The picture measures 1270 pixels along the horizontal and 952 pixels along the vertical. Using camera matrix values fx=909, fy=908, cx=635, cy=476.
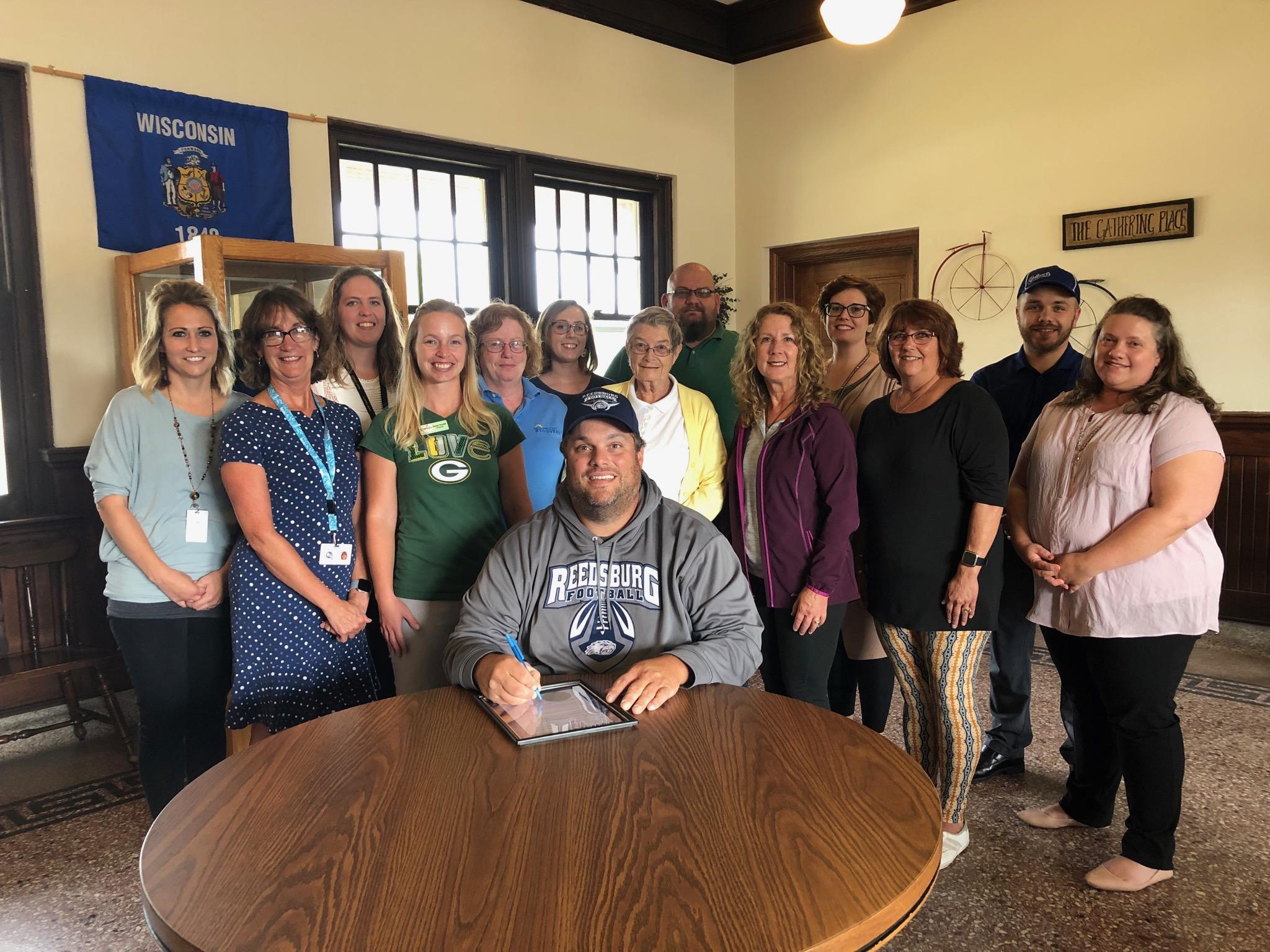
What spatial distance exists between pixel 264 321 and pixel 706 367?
5.55 ft

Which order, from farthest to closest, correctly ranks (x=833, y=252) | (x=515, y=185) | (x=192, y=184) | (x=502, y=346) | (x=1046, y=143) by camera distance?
(x=833, y=252)
(x=515, y=185)
(x=1046, y=143)
(x=192, y=184)
(x=502, y=346)

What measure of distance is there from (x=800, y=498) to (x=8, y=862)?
2309 millimetres

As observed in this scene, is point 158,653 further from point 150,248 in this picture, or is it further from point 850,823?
point 150,248

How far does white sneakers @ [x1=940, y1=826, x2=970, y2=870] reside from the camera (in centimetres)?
229

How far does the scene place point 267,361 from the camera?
2119mm

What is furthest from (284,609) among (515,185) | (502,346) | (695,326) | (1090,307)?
(1090,307)

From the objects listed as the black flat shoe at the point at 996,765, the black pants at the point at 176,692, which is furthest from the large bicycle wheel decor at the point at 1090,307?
the black pants at the point at 176,692

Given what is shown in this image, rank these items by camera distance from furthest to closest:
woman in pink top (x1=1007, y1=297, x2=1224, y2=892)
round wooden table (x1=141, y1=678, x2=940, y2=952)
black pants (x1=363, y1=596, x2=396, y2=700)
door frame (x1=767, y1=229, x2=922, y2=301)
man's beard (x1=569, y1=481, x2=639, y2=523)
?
door frame (x1=767, y1=229, x2=922, y2=301), black pants (x1=363, y1=596, x2=396, y2=700), woman in pink top (x1=1007, y1=297, x2=1224, y2=892), man's beard (x1=569, y1=481, x2=639, y2=523), round wooden table (x1=141, y1=678, x2=940, y2=952)

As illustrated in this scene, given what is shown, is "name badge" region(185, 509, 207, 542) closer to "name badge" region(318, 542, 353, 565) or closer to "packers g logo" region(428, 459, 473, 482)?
"name badge" region(318, 542, 353, 565)

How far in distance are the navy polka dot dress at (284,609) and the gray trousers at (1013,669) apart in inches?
73.0

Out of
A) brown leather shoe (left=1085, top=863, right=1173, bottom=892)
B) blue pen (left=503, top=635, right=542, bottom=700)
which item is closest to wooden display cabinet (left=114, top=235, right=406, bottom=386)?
blue pen (left=503, top=635, right=542, bottom=700)

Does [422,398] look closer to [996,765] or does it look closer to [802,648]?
[802,648]

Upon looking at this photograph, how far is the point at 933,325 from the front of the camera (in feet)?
7.01

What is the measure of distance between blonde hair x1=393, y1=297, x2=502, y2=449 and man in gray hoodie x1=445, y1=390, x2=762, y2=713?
46 cm
